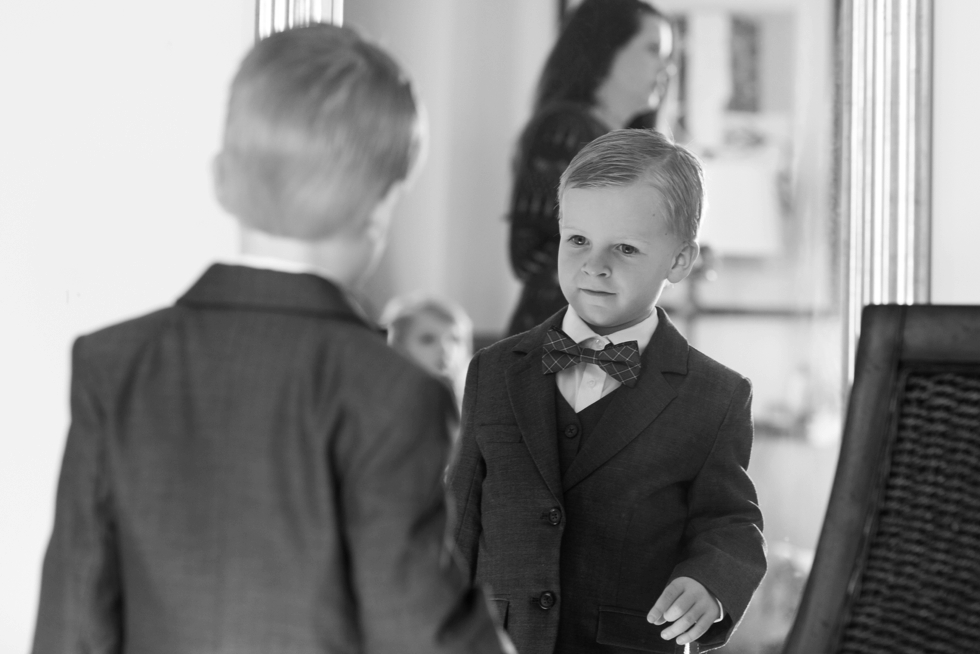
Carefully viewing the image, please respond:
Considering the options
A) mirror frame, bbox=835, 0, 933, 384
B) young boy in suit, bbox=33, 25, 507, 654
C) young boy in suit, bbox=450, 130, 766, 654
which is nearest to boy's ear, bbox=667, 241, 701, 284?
young boy in suit, bbox=450, 130, 766, 654

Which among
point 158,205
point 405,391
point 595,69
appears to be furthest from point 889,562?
point 595,69

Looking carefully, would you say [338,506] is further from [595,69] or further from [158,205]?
[595,69]

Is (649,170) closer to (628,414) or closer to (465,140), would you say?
(628,414)

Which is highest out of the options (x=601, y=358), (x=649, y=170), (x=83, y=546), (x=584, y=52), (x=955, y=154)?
(x=584, y=52)

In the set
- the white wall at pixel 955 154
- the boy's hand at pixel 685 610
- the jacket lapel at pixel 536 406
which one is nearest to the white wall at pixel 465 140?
the white wall at pixel 955 154

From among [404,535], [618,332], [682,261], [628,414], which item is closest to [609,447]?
[628,414]

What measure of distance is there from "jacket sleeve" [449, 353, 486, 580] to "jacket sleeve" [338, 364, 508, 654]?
0.50 meters

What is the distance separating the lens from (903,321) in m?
0.65

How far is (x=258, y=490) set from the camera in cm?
70

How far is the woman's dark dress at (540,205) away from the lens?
86.7 inches

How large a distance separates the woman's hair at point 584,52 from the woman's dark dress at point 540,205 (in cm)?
3

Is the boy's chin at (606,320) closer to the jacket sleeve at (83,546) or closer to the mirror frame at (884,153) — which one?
the jacket sleeve at (83,546)

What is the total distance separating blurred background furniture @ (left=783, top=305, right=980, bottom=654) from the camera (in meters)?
0.64

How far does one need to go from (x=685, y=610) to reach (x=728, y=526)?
0.12 meters
